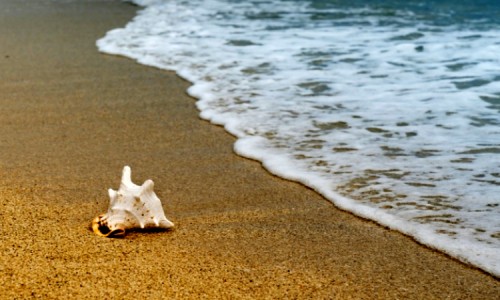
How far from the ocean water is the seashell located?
0.85m

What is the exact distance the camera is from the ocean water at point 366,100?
10.7 feet

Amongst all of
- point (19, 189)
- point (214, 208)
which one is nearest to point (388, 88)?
point (214, 208)

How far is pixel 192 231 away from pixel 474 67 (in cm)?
367

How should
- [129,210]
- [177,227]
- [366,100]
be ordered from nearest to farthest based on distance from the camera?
[129,210] → [177,227] → [366,100]

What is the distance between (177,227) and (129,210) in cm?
27

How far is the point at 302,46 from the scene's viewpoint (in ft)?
22.9

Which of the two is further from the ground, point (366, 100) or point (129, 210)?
point (129, 210)

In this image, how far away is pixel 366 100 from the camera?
16.2 ft

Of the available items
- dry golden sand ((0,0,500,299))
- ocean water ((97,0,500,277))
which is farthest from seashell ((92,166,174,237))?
ocean water ((97,0,500,277))

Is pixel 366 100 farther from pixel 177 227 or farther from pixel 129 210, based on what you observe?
pixel 129 210

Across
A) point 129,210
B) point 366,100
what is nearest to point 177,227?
point 129,210

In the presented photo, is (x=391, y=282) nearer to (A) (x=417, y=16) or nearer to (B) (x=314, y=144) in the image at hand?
(B) (x=314, y=144)

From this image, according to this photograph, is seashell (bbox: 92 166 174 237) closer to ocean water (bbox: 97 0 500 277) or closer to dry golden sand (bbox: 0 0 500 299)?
dry golden sand (bbox: 0 0 500 299)

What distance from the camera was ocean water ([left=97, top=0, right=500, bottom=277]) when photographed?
10.7 feet
